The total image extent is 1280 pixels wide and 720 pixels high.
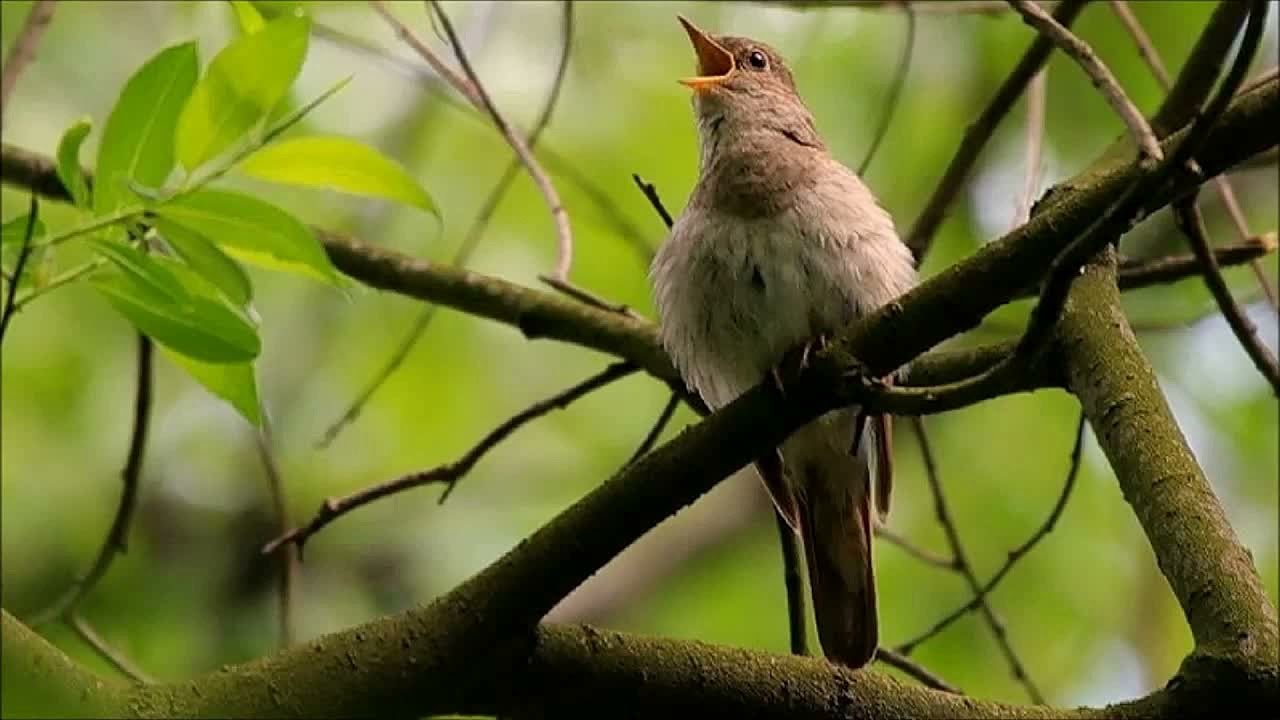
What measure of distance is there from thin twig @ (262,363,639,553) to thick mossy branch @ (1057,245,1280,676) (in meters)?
1.11

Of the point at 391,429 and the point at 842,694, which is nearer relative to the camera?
the point at 842,694

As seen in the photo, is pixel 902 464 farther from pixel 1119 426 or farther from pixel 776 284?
pixel 1119 426

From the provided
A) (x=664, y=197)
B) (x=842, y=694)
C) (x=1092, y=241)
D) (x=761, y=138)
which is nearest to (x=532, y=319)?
(x=761, y=138)

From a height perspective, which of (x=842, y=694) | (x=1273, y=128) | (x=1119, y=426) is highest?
(x=1273, y=128)

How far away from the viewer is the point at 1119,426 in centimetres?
220

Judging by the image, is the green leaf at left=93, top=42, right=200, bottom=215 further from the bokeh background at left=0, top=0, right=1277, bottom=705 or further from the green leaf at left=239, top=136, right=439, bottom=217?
the bokeh background at left=0, top=0, right=1277, bottom=705

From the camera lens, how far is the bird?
3139 mm

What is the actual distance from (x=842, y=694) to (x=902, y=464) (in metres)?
3.53

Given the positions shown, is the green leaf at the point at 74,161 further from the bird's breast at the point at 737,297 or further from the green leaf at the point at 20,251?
the bird's breast at the point at 737,297

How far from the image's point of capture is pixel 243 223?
2037 millimetres

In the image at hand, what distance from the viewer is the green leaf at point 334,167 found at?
2361 mm

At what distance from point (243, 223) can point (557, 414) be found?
385 cm

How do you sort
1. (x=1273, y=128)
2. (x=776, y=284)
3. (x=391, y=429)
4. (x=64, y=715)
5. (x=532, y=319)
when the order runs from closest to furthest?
(x=64, y=715)
(x=1273, y=128)
(x=776, y=284)
(x=532, y=319)
(x=391, y=429)

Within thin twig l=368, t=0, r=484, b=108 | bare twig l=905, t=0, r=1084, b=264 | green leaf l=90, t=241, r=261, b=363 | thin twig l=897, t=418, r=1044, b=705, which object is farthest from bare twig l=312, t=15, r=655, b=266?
green leaf l=90, t=241, r=261, b=363
